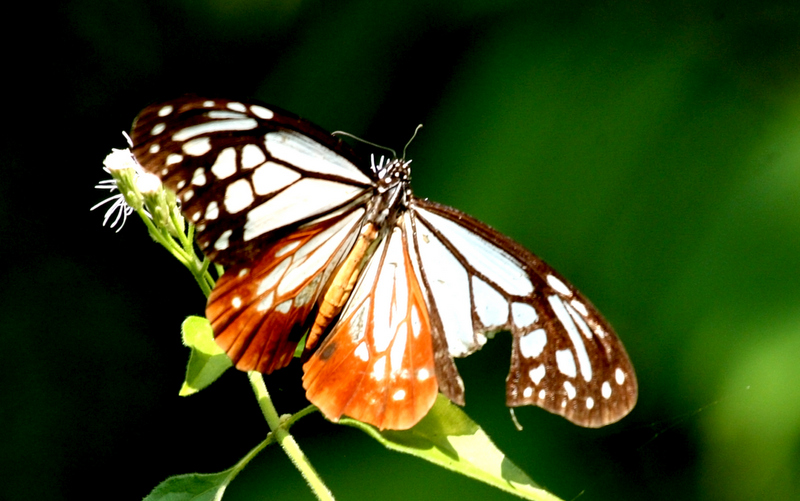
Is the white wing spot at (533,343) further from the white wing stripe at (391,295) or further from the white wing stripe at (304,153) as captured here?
the white wing stripe at (304,153)

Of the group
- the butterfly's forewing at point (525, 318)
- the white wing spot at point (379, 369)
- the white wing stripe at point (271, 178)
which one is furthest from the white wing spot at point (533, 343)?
the white wing stripe at point (271, 178)

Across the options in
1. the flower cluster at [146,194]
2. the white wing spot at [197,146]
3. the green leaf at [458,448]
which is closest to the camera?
the green leaf at [458,448]

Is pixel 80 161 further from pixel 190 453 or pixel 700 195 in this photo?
pixel 700 195

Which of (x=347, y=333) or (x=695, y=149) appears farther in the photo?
(x=695, y=149)

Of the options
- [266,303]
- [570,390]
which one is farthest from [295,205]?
[570,390]

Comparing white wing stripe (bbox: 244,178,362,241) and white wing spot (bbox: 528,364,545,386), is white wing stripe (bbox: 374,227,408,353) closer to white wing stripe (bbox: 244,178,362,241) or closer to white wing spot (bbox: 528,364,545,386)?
white wing stripe (bbox: 244,178,362,241)

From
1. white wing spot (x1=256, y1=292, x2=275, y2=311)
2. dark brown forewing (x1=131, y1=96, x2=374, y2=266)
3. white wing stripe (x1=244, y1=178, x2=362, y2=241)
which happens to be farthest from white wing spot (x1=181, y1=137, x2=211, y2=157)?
white wing spot (x1=256, y1=292, x2=275, y2=311)

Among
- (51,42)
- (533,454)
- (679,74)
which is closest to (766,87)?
(679,74)
